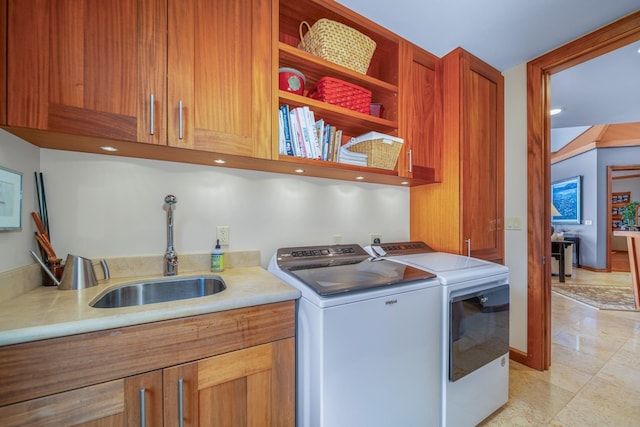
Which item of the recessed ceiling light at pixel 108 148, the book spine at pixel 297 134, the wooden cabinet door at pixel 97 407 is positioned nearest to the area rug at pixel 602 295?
the book spine at pixel 297 134

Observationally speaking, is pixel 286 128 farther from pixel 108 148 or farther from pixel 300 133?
pixel 108 148

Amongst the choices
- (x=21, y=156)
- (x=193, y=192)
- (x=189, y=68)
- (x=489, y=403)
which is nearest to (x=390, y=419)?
(x=489, y=403)

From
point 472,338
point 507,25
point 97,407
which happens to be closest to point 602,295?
point 472,338

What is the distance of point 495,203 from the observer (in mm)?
2094

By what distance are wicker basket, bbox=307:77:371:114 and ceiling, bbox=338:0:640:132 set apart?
0.45m

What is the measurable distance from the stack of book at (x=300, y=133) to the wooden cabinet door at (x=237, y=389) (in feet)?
3.08

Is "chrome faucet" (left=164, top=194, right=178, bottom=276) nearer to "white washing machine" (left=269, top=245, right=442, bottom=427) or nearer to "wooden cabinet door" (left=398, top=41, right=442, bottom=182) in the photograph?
"white washing machine" (left=269, top=245, right=442, bottom=427)

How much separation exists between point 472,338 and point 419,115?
1.47 metres

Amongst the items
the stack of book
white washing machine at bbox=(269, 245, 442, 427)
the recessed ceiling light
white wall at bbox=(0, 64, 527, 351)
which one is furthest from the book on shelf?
the recessed ceiling light

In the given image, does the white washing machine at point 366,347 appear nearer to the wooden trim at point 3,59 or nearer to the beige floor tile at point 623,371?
the wooden trim at point 3,59

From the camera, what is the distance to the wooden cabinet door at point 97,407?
674mm

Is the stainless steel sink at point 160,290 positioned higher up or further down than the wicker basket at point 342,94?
further down

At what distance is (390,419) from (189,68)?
1.78 m

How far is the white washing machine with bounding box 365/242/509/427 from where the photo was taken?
50.9 inches
